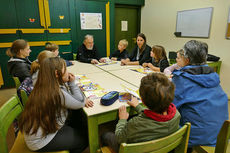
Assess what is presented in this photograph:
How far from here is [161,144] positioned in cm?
81

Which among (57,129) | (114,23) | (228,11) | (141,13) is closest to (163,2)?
(141,13)

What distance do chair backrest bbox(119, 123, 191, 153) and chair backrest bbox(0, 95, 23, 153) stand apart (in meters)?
0.77

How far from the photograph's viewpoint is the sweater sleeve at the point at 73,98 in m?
1.13

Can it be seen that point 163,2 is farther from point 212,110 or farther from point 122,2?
point 212,110

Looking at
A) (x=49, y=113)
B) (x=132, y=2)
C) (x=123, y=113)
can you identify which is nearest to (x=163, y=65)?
(x=123, y=113)

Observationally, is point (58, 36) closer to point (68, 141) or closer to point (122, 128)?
point (68, 141)

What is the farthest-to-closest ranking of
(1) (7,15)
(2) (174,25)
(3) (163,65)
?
1. (2) (174,25)
2. (1) (7,15)
3. (3) (163,65)

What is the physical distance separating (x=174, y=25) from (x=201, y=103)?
3328 millimetres

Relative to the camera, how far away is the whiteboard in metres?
3.25

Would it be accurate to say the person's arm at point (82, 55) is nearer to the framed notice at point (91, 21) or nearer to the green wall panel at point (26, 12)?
the framed notice at point (91, 21)

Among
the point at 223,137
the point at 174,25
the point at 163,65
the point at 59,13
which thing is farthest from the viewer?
the point at 174,25

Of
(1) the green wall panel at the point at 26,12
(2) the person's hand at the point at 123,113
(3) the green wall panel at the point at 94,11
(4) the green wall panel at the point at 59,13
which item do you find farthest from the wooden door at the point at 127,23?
(2) the person's hand at the point at 123,113

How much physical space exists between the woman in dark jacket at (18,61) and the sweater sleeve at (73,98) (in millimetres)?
1138

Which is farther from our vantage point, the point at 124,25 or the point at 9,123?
the point at 124,25
